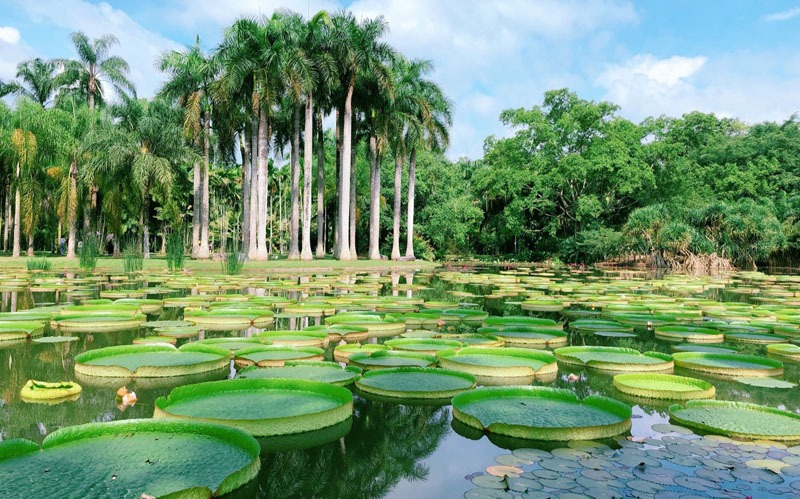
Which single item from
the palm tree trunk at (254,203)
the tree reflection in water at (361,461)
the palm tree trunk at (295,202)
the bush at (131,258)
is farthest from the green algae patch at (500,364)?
the palm tree trunk at (295,202)

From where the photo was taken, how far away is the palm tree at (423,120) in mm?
30348

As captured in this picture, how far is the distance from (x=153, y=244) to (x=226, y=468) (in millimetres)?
60801

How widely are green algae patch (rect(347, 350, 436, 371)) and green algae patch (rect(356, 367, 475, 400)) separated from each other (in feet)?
0.89

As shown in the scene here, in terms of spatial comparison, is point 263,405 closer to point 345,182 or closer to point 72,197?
point 345,182

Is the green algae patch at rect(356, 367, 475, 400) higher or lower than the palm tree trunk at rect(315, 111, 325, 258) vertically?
lower

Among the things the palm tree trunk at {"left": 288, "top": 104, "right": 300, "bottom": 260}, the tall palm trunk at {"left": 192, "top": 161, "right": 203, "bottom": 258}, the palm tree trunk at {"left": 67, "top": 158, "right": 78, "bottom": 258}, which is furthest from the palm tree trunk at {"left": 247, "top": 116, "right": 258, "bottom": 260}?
the palm tree trunk at {"left": 67, "top": 158, "right": 78, "bottom": 258}

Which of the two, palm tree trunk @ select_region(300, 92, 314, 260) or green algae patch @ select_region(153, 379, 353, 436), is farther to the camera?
palm tree trunk @ select_region(300, 92, 314, 260)

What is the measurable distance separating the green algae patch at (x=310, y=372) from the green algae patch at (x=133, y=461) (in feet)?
4.36

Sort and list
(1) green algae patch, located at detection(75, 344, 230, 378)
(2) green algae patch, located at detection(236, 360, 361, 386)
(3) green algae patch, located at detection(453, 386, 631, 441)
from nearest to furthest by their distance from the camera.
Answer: (3) green algae patch, located at detection(453, 386, 631, 441)
(2) green algae patch, located at detection(236, 360, 361, 386)
(1) green algae patch, located at detection(75, 344, 230, 378)

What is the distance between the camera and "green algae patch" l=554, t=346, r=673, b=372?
523 centimetres

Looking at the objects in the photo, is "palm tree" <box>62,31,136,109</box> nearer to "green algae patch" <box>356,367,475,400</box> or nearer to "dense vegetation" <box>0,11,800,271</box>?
"dense vegetation" <box>0,11,800,271</box>

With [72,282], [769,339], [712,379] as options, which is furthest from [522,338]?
[72,282]

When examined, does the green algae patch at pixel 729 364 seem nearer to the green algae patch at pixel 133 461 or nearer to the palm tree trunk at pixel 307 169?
the green algae patch at pixel 133 461

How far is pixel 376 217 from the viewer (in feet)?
98.2
